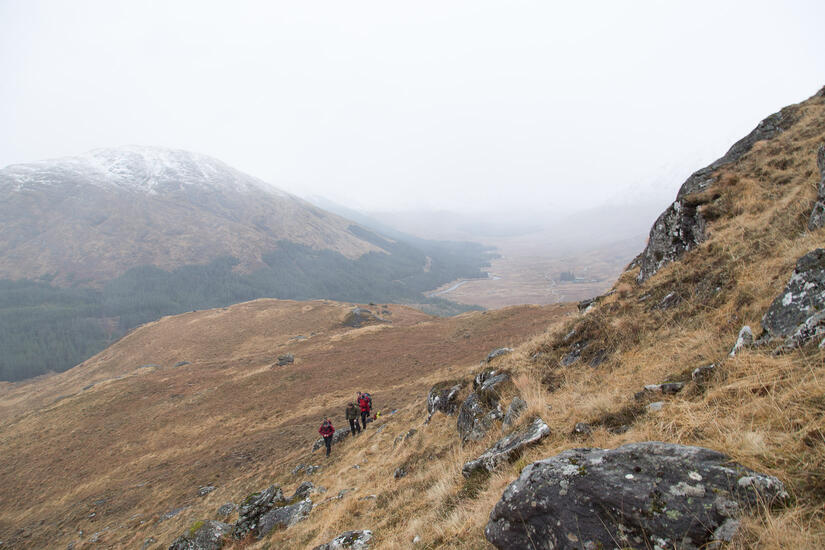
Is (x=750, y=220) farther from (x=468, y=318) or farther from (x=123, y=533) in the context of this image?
(x=468, y=318)

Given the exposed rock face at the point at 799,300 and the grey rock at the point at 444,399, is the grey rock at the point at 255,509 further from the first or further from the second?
the exposed rock face at the point at 799,300

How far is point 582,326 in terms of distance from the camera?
1080cm

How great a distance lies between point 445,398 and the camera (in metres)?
13.0

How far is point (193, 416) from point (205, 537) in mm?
22193

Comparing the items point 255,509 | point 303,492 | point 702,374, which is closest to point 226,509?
point 255,509

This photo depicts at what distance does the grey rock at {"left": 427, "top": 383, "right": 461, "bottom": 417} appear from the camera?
12.4 m

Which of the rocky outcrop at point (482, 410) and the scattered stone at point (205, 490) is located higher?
the rocky outcrop at point (482, 410)

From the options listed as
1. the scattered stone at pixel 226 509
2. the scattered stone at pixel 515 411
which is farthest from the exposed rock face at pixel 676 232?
the scattered stone at pixel 226 509

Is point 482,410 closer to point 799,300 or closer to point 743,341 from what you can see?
point 743,341

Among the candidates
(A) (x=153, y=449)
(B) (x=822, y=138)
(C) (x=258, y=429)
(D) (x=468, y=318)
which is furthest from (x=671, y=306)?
(D) (x=468, y=318)

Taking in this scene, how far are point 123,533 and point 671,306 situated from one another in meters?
24.3

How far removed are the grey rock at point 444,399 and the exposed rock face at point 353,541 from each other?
5870 mm

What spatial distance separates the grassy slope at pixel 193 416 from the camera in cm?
1894

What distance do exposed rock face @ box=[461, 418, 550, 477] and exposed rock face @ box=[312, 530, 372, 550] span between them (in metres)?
2.19
